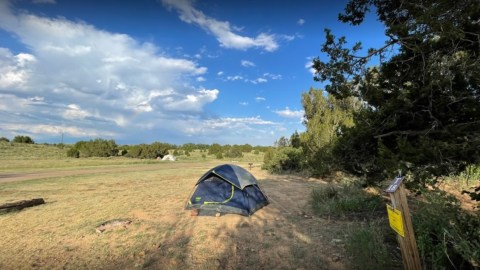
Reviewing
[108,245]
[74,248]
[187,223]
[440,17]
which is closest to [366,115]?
[440,17]

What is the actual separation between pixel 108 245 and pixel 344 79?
18.9 ft

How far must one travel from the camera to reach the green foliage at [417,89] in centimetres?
509

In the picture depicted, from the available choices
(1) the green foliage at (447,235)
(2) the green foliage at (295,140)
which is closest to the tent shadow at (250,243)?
(1) the green foliage at (447,235)

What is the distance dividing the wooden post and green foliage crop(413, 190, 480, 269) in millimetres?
465

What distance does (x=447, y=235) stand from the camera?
470 cm

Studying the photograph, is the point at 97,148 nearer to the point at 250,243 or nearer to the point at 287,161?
the point at 287,161

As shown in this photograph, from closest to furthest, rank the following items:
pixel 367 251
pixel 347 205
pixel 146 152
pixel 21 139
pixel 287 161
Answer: pixel 367 251, pixel 347 205, pixel 287 161, pixel 146 152, pixel 21 139

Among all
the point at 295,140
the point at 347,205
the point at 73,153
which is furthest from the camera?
the point at 73,153

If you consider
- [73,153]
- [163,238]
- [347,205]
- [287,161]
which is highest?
[73,153]

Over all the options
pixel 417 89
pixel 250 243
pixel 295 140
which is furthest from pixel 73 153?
pixel 417 89

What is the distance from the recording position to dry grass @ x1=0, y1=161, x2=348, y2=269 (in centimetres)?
584

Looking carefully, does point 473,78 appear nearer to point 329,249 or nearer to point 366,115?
point 366,115

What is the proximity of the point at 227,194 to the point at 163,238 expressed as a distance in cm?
288

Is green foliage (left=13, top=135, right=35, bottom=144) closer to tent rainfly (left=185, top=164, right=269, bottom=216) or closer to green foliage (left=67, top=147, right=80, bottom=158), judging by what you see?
green foliage (left=67, top=147, right=80, bottom=158)
